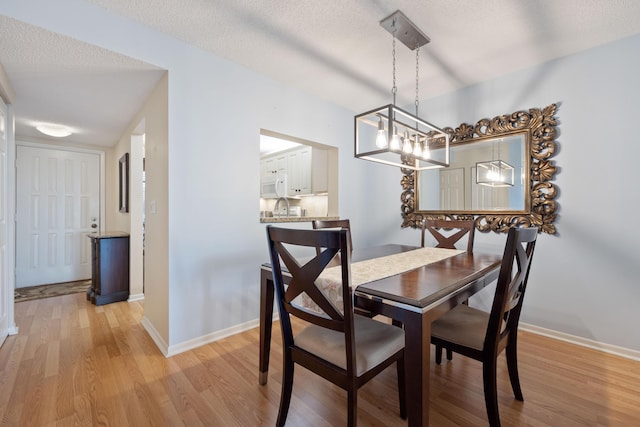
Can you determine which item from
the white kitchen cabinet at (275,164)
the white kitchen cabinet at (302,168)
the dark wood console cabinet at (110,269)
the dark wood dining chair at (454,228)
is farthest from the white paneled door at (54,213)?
the dark wood dining chair at (454,228)

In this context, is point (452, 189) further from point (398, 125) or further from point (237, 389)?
point (237, 389)

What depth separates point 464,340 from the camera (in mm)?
1431

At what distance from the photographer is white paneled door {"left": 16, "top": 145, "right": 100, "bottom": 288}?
378 cm

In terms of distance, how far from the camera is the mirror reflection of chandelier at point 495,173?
2717 mm

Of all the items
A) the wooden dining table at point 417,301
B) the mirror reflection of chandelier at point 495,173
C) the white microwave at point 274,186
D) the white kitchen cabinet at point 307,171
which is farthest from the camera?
the white microwave at point 274,186

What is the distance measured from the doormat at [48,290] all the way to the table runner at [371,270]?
3739 millimetres

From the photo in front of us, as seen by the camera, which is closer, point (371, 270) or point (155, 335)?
point (371, 270)

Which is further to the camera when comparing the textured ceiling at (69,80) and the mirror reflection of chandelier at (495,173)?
the mirror reflection of chandelier at (495,173)

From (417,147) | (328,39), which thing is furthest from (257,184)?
(417,147)

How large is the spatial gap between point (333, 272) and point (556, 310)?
222cm

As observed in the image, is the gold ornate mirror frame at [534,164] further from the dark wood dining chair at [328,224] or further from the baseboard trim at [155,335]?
the baseboard trim at [155,335]

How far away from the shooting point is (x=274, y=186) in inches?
182

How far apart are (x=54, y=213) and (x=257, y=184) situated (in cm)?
345

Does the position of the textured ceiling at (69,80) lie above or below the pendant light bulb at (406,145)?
above
